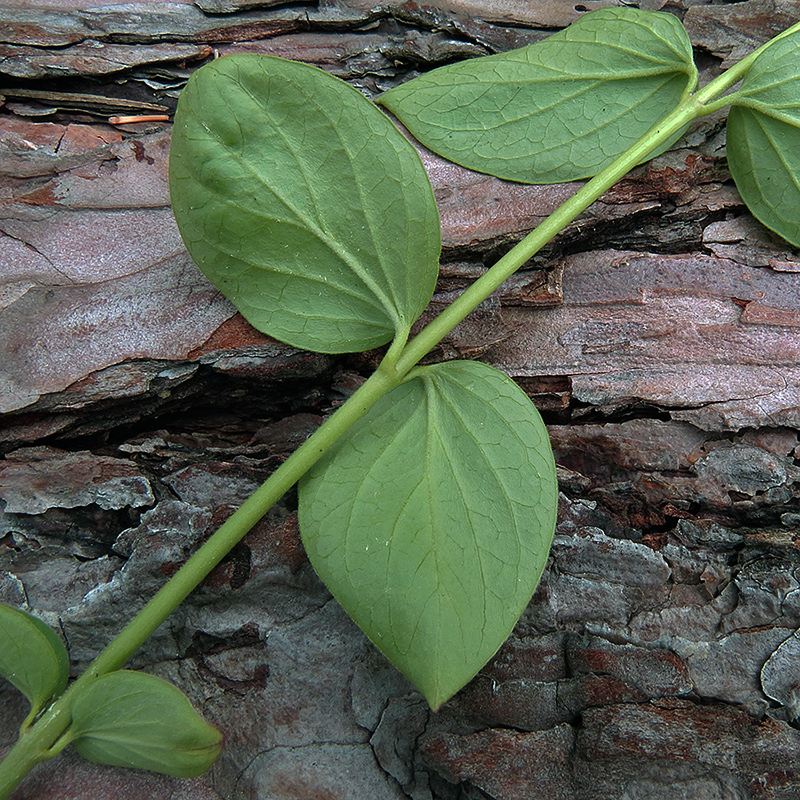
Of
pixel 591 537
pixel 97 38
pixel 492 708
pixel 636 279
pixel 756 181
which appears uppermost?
pixel 97 38

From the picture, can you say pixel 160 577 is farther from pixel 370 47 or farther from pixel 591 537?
pixel 370 47

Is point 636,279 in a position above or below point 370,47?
below

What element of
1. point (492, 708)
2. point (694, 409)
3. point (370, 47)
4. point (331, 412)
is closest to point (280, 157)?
point (331, 412)

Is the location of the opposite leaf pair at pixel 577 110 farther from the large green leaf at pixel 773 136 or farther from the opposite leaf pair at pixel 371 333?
the opposite leaf pair at pixel 371 333

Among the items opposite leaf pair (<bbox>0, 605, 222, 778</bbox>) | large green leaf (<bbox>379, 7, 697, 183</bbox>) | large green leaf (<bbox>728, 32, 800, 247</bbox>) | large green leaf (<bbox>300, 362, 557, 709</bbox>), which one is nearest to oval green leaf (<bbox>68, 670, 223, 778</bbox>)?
opposite leaf pair (<bbox>0, 605, 222, 778</bbox>)

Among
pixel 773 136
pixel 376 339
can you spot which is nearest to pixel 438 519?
pixel 376 339

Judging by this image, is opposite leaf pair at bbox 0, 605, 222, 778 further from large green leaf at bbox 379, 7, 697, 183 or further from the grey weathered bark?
large green leaf at bbox 379, 7, 697, 183

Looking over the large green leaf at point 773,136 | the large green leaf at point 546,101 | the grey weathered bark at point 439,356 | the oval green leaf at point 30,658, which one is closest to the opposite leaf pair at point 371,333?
the grey weathered bark at point 439,356
